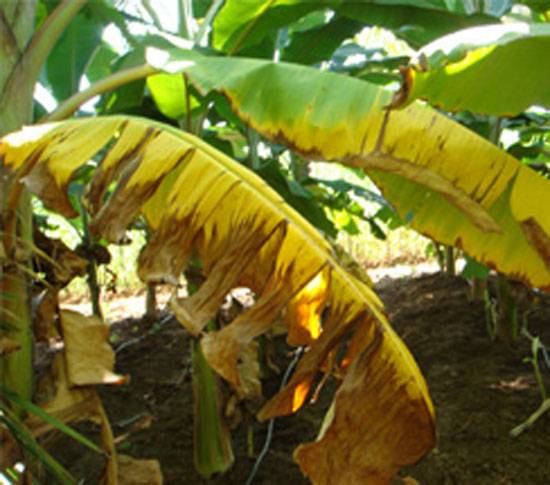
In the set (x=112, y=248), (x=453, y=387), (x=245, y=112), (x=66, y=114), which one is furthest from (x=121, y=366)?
(x=112, y=248)

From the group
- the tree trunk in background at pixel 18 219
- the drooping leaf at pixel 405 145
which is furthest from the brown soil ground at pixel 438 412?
the drooping leaf at pixel 405 145

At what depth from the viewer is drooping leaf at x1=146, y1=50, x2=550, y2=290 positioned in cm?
110

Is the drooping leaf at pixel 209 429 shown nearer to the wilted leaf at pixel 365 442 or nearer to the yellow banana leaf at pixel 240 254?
the yellow banana leaf at pixel 240 254

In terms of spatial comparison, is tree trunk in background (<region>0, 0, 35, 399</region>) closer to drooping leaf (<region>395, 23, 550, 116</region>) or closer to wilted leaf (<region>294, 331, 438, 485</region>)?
wilted leaf (<region>294, 331, 438, 485</region>)

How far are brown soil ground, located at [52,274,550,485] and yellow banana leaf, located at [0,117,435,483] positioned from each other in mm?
798

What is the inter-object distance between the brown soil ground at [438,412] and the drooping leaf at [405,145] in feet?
3.03

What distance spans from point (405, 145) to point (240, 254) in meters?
0.37

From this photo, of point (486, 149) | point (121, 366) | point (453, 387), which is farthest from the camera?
point (121, 366)

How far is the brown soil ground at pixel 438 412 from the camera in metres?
1.91

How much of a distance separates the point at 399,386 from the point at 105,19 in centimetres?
165

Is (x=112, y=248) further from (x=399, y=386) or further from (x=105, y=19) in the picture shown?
(x=399, y=386)

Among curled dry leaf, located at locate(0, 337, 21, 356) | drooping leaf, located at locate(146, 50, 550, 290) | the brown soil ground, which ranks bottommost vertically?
the brown soil ground

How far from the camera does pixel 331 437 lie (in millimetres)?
975

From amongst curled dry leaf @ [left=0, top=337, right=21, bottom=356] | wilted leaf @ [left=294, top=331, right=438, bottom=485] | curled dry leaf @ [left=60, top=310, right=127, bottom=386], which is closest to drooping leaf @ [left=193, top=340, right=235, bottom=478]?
curled dry leaf @ [left=60, top=310, right=127, bottom=386]
